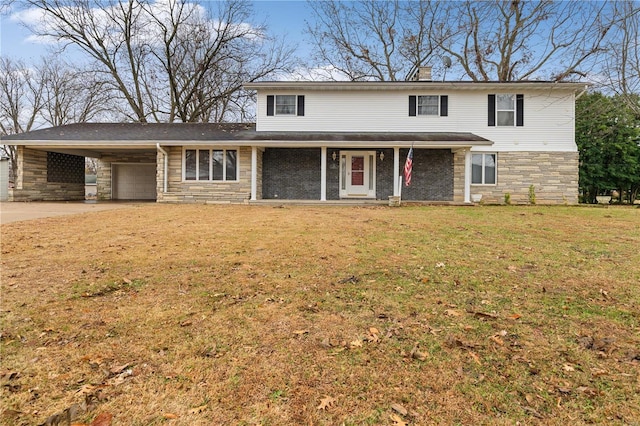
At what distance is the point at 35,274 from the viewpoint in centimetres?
409

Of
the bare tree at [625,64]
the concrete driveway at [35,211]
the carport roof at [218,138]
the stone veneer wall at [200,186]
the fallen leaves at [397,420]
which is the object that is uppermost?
the bare tree at [625,64]

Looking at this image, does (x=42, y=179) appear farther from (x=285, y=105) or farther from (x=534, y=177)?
(x=534, y=177)

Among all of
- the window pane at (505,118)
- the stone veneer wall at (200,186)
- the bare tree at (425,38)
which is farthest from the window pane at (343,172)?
the bare tree at (425,38)

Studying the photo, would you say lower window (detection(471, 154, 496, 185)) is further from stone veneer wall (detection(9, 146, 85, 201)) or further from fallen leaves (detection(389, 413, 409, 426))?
stone veneer wall (detection(9, 146, 85, 201))

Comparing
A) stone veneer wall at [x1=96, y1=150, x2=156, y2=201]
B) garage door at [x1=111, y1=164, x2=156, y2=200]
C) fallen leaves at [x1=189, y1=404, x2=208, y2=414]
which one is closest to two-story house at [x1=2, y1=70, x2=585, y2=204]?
stone veneer wall at [x1=96, y1=150, x2=156, y2=201]

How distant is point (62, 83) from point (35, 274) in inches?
1319

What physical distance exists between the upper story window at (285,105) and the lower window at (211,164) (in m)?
2.68

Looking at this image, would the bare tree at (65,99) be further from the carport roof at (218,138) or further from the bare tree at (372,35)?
the bare tree at (372,35)

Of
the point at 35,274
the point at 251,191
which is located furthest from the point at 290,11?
the point at 35,274

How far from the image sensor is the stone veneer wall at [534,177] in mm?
15172

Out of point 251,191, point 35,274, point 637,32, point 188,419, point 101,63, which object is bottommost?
point 188,419

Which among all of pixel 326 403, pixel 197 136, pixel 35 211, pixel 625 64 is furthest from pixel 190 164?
pixel 625 64

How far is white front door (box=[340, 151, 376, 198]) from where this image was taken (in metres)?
15.5

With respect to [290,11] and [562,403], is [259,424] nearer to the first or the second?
[562,403]
